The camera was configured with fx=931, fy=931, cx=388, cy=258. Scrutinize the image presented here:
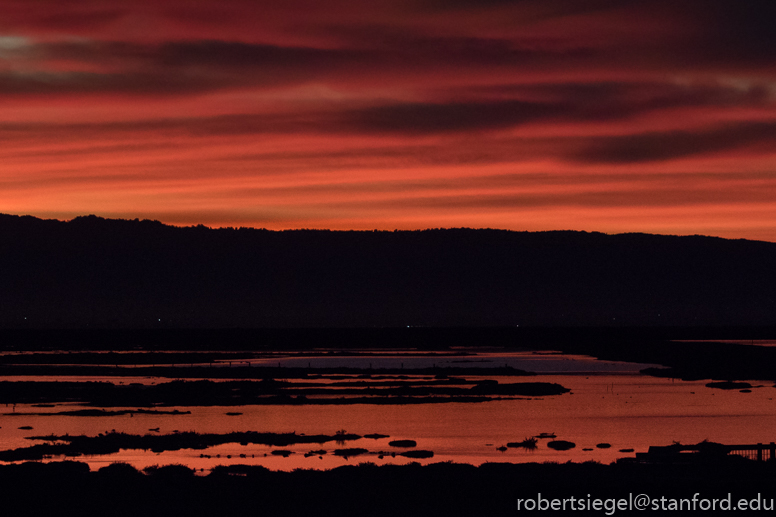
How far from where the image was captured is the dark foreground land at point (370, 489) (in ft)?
82.3

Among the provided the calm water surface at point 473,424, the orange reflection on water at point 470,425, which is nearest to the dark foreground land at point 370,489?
the orange reflection on water at point 470,425

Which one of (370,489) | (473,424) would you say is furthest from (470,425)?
(370,489)

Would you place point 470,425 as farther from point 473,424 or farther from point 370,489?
point 370,489

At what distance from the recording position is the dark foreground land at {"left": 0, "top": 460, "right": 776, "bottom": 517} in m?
25.1

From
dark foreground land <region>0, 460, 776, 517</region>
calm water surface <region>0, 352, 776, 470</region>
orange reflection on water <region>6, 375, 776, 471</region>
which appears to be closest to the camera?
dark foreground land <region>0, 460, 776, 517</region>

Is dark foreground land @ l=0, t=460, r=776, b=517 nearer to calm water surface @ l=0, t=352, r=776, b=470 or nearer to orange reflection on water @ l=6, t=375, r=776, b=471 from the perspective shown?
orange reflection on water @ l=6, t=375, r=776, b=471

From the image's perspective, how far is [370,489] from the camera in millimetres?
27812

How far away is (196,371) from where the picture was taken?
95.5 meters

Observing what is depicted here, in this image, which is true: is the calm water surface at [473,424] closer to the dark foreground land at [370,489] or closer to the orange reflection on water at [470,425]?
the orange reflection on water at [470,425]

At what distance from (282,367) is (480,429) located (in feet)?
181

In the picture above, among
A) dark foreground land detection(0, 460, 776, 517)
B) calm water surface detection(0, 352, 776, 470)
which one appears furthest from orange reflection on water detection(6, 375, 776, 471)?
dark foreground land detection(0, 460, 776, 517)

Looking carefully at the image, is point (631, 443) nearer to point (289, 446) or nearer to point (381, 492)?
point (289, 446)

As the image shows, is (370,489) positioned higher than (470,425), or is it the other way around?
(470,425)

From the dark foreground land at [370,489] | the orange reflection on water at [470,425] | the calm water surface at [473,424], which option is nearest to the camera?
the dark foreground land at [370,489]
